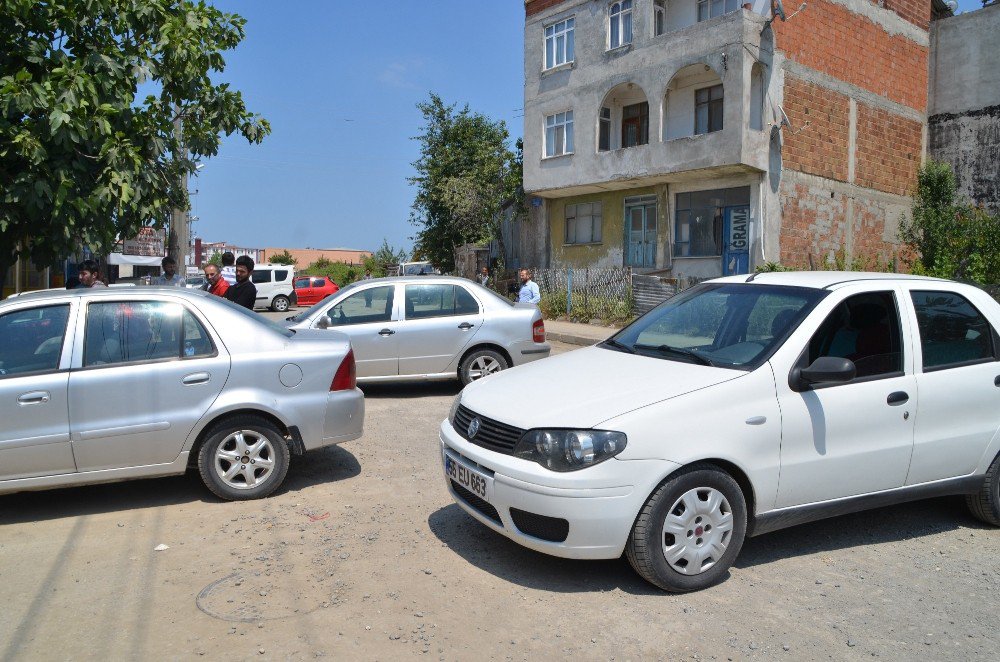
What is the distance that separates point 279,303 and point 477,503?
29.4m

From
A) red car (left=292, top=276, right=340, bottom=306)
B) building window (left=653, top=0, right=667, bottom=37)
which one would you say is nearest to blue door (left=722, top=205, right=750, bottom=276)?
building window (left=653, top=0, right=667, bottom=37)

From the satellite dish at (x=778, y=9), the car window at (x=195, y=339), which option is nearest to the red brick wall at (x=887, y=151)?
the satellite dish at (x=778, y=9)

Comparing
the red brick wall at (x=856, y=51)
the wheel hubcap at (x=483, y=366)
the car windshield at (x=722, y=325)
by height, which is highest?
the red brick wall at (x=856, y=51)

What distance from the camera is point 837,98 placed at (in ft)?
73.4

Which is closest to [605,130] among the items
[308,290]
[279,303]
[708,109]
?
[708,109]

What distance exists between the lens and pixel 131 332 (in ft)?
17.4

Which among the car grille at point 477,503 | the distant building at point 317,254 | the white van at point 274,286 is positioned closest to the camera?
the car grille at point 477,503

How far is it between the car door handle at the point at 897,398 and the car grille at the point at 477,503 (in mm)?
2405

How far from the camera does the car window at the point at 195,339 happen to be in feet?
17.7

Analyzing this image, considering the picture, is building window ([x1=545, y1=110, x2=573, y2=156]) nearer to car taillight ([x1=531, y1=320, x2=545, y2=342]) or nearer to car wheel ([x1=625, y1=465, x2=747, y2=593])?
car taillight ([x1=531, y1=320, x2=545, y2=342])

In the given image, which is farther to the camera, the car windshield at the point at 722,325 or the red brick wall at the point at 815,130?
the red brick wall at the point at 815,130

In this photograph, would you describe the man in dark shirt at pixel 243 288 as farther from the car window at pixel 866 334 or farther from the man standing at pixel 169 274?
the car window at pixel 866 334

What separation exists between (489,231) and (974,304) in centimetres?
2503

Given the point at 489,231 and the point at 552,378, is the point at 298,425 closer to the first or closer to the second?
the point at 552,378
